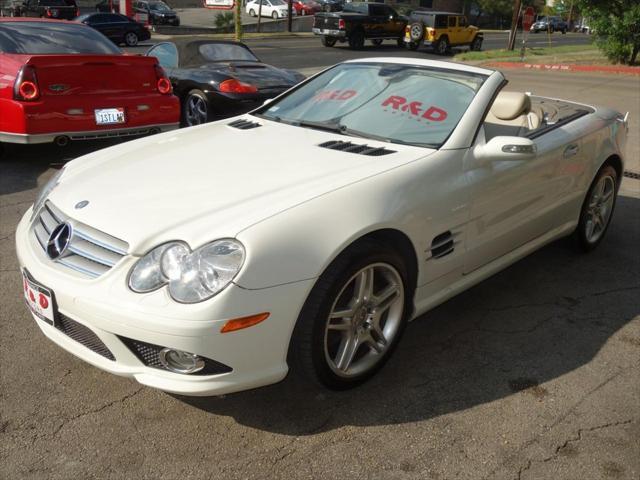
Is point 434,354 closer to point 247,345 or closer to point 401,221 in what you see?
point 401,221

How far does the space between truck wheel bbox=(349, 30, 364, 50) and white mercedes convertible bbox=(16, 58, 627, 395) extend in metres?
24.8

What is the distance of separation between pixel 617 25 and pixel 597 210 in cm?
1694

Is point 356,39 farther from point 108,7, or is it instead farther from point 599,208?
point 599,208

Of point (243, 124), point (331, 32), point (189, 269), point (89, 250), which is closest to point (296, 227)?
point (189, 269)

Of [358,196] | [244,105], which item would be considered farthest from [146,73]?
[358,196]

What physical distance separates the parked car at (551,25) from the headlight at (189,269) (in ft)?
195

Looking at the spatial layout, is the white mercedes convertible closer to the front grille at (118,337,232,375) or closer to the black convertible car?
the front grille at (118,337,232,375)

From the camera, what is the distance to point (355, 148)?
3379mm

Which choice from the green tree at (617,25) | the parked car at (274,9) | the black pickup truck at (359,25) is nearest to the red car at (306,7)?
the parked car at (274,9)

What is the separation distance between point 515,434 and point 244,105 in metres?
5.89

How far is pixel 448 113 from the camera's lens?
3.60 metres

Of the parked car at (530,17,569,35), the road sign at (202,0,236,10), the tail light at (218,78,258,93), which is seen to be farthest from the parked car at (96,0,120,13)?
the parked car at (530,17,569,35)

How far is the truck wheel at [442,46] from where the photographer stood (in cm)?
2738

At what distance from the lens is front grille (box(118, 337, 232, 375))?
250 cm
